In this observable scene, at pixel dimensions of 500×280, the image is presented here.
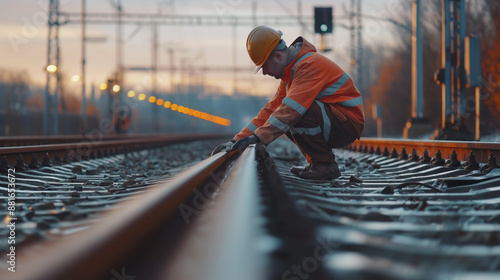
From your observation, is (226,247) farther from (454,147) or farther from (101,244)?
(454,147)

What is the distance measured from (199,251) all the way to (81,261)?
0.75 metres

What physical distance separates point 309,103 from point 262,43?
67 cm

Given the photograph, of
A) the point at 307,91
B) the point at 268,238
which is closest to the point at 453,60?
the point at 307,91

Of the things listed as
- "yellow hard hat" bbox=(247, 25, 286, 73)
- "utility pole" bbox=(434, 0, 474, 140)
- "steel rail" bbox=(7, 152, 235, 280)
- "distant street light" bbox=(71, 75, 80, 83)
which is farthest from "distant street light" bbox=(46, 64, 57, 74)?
"steel rail" bbox=(7, 152, 235, 280)

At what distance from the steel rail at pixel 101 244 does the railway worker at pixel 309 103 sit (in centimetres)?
208

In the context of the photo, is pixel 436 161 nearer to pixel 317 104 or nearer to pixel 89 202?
pixel 317 104

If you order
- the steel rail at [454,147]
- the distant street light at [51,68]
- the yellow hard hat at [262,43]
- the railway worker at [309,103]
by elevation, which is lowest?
the steel rail at [454,147]

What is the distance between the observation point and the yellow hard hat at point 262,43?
523cm

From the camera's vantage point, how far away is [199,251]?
2129 millimetres

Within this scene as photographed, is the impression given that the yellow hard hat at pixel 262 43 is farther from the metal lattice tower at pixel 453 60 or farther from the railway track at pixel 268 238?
the metal lattice tower at pixel 453 60

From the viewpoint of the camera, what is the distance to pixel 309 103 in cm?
497

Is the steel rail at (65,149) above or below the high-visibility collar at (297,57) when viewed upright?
below

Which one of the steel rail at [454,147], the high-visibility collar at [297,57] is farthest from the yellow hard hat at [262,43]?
the steel rail at [454,147]

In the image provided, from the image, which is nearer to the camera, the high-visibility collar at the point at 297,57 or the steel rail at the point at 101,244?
the steel rail at the point at 101,244
